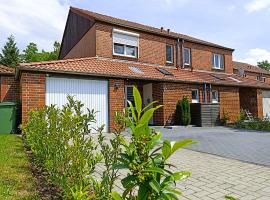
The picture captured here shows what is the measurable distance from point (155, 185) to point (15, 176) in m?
3.93

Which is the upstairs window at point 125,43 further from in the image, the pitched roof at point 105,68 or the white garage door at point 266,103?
the white garage door at point 266,103

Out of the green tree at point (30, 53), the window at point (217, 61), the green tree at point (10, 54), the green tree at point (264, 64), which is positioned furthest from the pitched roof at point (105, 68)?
the green tree at point (264, 64)

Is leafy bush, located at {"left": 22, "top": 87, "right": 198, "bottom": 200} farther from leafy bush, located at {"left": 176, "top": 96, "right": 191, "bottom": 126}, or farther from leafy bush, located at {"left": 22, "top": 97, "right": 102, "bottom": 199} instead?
leafy bush, located at {"left": 176, "top": 96, "right": 191, "bottom": 126}

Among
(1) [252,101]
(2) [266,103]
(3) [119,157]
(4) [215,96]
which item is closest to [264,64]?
(2) [266,103]

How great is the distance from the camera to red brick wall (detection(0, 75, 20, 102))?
15.2 metres

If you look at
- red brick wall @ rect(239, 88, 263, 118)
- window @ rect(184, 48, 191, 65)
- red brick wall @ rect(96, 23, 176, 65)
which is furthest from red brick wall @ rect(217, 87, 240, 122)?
red brick wall @ rect(96, 23, 176, 65)

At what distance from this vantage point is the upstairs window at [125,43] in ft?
55.4

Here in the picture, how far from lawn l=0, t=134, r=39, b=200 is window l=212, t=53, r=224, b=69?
66.7 ft

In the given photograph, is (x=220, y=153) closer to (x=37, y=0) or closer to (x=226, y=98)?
(x=37, y=0)

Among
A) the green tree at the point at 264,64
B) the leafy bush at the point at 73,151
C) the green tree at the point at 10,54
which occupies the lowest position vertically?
the leafy bush at the point at 73,151

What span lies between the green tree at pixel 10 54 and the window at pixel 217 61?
2942cm

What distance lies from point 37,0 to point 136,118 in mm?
11336

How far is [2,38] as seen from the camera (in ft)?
134

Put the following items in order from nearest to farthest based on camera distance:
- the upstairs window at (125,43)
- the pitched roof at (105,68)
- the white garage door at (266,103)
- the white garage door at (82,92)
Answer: the pitched roof at (105,68) → the white garage door at (82,92) → the upstairs window at (125,43) → the white garage door at (266,103)
